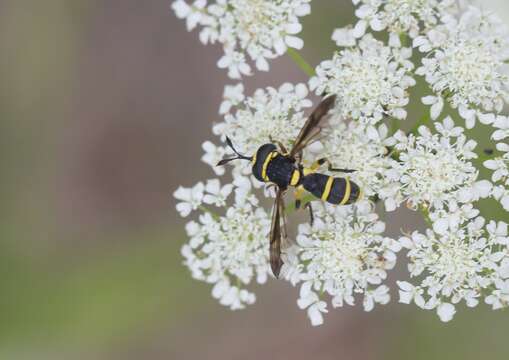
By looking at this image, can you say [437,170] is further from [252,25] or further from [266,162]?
[252,25]

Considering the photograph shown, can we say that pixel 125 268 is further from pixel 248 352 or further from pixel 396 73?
pixel 396 73

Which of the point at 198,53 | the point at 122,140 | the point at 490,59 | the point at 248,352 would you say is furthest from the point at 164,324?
the point at 490,59

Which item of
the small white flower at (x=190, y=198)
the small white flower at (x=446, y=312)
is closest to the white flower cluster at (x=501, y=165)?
the small white flower at (x=446, y=312)

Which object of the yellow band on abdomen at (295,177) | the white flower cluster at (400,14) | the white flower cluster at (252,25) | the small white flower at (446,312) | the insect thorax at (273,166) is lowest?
the small white flower at (446,312)

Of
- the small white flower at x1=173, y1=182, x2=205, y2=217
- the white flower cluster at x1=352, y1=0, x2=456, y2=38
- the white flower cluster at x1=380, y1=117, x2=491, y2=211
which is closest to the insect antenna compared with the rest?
the small white flower at x1=173, y1=182, x2=205, y2=217

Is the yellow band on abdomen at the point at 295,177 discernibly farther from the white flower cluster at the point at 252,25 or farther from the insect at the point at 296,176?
the white flower cluster at the point at 252,25

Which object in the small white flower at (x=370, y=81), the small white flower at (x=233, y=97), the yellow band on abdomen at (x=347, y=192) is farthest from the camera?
the small white flower at (x=233, y=97)

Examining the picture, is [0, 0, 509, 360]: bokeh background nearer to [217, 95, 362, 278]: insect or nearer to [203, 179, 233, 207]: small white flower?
[203, 179, 233, 207]: small white flower
